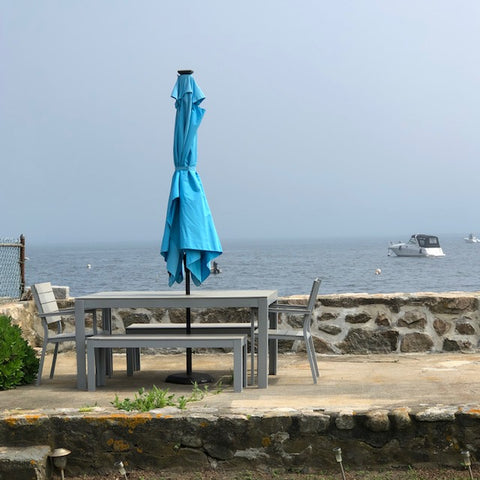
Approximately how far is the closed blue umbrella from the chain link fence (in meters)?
3.07

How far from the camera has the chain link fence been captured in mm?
8938

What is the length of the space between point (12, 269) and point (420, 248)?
212 ft

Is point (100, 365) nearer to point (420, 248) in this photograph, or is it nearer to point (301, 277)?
point (301, 277)

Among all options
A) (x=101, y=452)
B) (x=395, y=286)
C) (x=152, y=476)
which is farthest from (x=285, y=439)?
(x=395, y=286)

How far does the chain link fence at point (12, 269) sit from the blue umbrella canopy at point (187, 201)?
121 inches

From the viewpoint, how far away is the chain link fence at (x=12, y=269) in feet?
29.3

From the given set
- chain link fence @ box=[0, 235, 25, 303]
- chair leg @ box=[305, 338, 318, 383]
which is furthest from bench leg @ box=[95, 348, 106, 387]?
chain link fence @ box=[0, 235, 25, 303]

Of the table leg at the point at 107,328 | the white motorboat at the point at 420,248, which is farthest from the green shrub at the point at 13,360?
the white motorboat at the point at 420,248

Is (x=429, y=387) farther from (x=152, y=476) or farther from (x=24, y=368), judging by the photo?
(x=24, y=368)

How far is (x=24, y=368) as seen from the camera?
6.49 m

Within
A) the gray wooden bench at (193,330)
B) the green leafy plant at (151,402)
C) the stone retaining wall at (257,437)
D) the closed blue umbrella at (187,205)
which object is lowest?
the stone retaining wall at (257,437)

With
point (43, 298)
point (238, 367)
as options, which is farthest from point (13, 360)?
point (238, 367)

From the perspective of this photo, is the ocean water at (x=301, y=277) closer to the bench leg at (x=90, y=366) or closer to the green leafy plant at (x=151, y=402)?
the bench leg at (x=90, y=366)

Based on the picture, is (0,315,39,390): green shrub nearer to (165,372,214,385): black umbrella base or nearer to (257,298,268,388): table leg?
(165,372,214,385): black umbrella base
